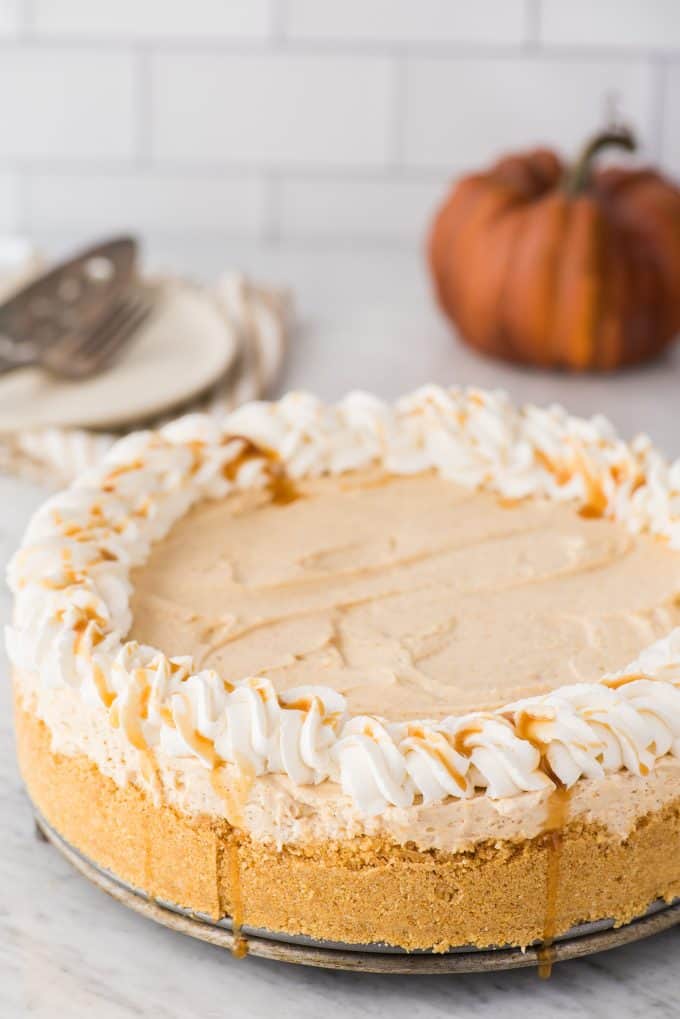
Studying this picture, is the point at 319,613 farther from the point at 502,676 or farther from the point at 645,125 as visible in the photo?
the point at 645,125

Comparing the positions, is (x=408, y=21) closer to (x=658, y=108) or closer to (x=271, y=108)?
(x=271, y=108)

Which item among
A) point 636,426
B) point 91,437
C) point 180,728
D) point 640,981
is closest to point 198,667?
point 180,728

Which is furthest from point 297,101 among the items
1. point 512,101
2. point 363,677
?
point 363,677

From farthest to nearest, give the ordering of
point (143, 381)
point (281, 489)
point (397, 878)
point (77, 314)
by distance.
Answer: point (77, 314)
point (143, 381)
point (281, 489)
point (397, 878)

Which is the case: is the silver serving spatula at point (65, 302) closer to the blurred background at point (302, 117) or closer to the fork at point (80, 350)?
the fork at point (80, 350)

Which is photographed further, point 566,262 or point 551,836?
point 566,262

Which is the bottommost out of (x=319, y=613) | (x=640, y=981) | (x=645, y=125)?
(x=640, y=981)
